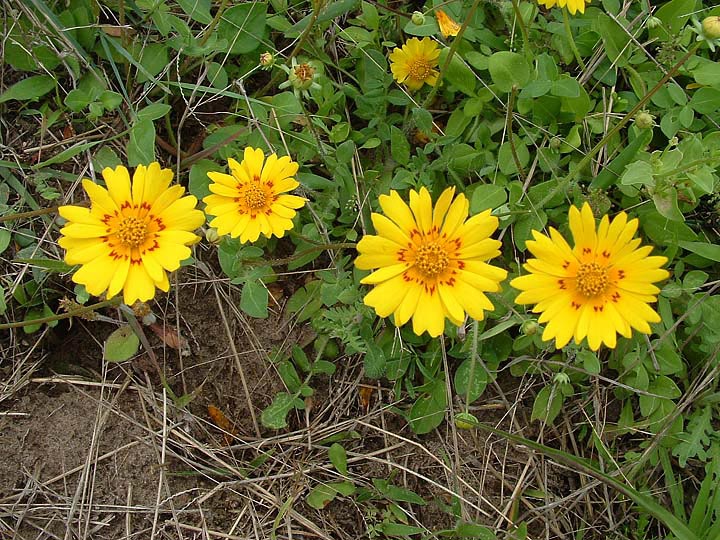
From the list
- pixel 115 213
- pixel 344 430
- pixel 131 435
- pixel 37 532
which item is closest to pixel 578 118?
pixel 344 430

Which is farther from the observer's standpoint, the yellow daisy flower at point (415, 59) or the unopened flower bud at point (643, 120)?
the yellow daisy flower at point (415, 59)

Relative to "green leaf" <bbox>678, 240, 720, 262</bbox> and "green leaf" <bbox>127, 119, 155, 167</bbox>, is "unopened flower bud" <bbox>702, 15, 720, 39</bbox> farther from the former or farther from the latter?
"green leaf" <bbox>127, 119, 155, 167</bbox>

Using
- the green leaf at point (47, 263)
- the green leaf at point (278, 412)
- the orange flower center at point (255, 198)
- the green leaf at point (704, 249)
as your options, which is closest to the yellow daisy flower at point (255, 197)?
the orange flower center at point (255, 198)

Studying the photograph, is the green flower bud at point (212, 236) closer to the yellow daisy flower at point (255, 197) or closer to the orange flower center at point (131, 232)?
the yellow daisy flower at point (255, 197)

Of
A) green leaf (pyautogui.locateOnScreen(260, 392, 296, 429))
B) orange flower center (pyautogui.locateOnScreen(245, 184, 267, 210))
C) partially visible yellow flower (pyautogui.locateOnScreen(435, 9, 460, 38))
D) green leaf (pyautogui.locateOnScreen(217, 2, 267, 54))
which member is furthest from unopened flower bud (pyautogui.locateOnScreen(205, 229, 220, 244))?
partially visible yellow flower (pyautogui.locateOnScreen(435, 9, 460, 38))

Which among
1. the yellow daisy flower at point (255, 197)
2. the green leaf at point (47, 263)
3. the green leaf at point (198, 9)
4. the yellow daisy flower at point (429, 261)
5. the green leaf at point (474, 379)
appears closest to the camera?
the yellow daisy flower at point (429, 261)

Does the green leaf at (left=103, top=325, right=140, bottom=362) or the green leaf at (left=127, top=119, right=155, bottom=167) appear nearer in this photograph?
the green leaf at (left=127, top=119, right=155, bottom=167)

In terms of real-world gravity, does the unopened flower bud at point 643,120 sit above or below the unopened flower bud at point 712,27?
below
